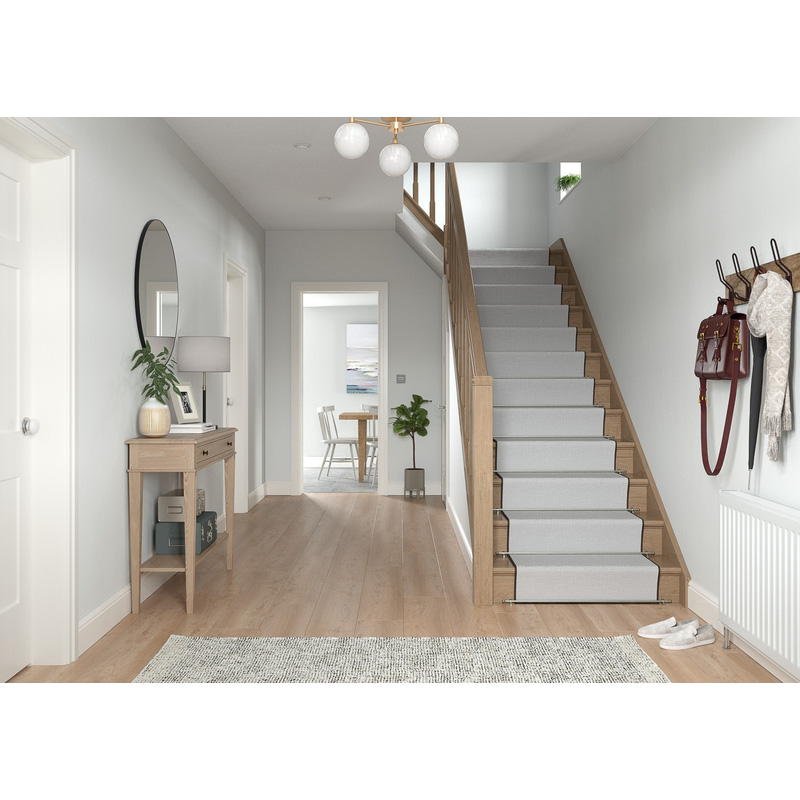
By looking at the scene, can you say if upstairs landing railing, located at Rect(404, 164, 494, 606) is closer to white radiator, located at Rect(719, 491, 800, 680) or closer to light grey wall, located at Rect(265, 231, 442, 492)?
light grey wall, located at Rect(265, 231, 442, 492)

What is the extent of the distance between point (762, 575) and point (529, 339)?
111 inches

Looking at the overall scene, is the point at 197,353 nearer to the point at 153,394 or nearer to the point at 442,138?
the point at 153,394

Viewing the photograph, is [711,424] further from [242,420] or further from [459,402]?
[242,420]

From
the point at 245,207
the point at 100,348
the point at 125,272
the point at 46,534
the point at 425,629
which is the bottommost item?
the point at 425,629

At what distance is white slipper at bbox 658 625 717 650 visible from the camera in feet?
8.53

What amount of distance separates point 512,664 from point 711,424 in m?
1.38

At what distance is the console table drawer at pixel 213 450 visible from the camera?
3064 mm

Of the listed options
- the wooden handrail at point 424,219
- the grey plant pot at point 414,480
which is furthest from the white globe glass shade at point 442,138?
the grey plant pot at point 414,480

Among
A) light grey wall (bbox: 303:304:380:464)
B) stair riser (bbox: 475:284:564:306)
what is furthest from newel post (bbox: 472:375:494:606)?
light grey wall (bbox: 303:304:380:464)

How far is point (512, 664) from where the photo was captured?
2.46 m

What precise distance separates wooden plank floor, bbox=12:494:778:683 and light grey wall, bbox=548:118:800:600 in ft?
1.83

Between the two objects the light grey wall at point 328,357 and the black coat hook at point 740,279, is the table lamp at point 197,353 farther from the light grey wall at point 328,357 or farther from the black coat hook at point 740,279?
the light grey wall at point 328,357
